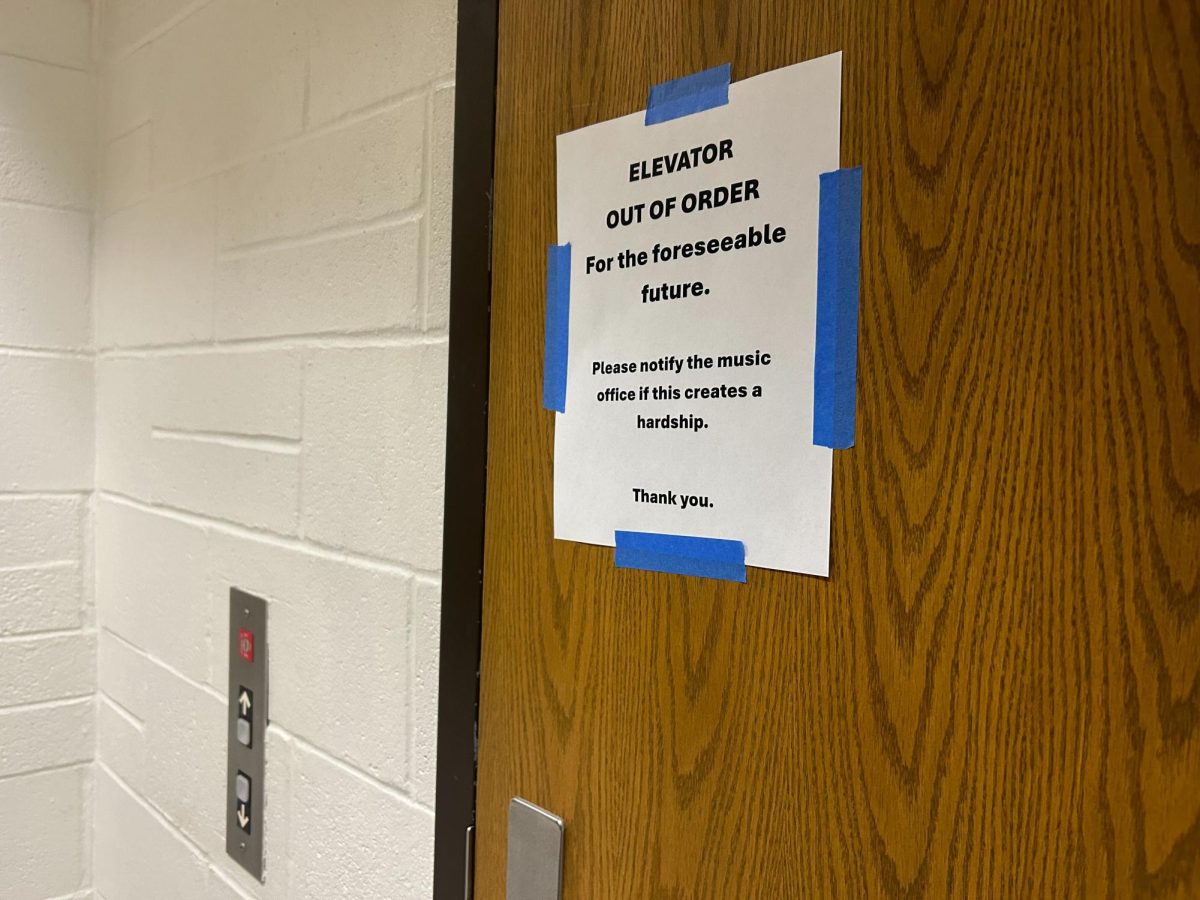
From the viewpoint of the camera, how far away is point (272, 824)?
1.11 m

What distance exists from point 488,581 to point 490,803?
0.20 metres

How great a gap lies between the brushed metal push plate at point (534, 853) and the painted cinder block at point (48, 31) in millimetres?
1521

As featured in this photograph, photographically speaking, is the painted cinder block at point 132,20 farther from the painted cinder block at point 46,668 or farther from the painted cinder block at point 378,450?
the painted cinder block at point 46,668

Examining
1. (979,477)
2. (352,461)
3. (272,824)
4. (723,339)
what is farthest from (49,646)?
(979,477)

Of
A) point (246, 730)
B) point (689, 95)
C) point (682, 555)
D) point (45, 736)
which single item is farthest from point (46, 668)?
point (689, 95)

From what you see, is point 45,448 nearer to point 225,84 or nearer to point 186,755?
point 186,755

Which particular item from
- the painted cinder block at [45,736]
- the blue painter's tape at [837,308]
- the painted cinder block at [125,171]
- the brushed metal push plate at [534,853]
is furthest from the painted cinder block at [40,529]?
the blue painter's tape at [837,308]

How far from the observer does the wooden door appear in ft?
1.48

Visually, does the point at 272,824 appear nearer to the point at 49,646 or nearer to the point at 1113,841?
the point at 49,646

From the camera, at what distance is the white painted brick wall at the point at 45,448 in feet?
4.94

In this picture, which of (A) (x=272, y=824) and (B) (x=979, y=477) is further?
(A) (x=272, y=824)

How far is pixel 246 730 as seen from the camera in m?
1.16

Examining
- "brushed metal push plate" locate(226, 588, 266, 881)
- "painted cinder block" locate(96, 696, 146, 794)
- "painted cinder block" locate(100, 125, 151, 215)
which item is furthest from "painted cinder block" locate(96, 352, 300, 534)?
"painted cinder block" locate(96, 696, 146, 794)

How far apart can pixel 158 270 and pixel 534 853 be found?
1.08m
